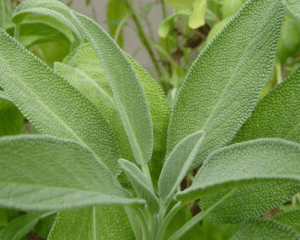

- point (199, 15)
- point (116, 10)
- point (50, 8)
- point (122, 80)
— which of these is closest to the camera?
point (122, 80)

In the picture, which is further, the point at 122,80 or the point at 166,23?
the point at 166,23

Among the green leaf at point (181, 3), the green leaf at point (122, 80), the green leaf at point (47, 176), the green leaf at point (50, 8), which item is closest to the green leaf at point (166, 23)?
the green leaf at point (181, 3)

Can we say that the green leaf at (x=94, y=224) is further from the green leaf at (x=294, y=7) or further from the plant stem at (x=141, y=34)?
the plant stem at (x=141, y=34)

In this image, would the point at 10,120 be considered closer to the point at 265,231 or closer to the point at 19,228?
the point at 19,228

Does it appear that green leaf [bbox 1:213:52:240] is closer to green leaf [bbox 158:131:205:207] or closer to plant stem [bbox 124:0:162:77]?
green leaf [bbox 158:131:205:207]

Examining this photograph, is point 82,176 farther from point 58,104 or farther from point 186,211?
point 186,211

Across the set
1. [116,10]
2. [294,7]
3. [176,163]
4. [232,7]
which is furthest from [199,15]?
[116,10]

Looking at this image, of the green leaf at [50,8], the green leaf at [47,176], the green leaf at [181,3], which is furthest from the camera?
the green leaf at [181,3]

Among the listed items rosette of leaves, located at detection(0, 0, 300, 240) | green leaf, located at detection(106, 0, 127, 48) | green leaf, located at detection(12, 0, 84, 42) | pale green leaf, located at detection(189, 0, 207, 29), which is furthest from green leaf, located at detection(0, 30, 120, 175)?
green leaf, located at detection(106, 0, 127, 48)
